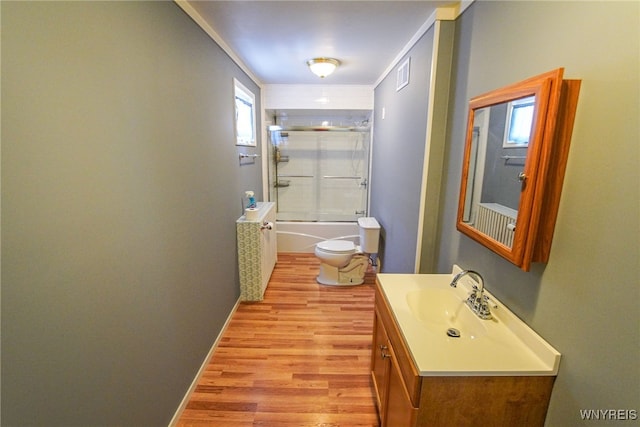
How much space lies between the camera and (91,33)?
0.96m

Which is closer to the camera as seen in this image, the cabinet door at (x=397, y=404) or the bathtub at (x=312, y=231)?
the cabinet door at (x=397, y=404)

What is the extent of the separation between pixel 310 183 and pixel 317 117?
3.36 ft

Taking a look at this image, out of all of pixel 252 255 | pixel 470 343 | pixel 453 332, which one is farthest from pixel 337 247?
pixel 470 343

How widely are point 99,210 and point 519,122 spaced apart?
1.56 m

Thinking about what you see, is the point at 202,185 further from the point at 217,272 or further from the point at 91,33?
the point at 91,33

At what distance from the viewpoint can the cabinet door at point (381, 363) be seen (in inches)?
53.7

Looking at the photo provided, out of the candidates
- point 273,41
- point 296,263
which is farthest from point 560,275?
point 296,263

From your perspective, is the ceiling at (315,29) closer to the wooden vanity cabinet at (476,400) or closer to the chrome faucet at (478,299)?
the chrome faucet at (478,299)

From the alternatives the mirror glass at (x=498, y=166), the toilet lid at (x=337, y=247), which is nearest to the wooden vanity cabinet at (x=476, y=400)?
the mirror glass at (x=498, y=166)

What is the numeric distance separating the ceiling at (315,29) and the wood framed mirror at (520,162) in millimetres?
850

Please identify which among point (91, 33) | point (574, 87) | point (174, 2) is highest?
point (174, 2)

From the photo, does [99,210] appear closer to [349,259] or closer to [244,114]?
[244,114]

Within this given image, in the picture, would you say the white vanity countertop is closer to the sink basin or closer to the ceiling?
the sink basin

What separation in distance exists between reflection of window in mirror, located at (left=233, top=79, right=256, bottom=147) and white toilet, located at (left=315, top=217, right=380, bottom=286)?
4.74 feet
